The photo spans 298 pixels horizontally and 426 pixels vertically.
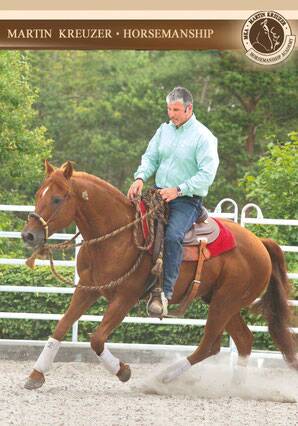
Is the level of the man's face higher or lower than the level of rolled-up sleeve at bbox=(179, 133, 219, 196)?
A: higher

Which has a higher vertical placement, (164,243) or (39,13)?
(39,13)

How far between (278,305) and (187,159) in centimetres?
160

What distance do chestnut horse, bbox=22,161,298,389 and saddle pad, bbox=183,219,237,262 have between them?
0.18 feet

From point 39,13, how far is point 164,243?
170 inches

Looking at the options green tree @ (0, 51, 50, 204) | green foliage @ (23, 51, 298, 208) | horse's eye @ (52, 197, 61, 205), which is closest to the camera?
horse's eye @ (52, 197, 61, 205)

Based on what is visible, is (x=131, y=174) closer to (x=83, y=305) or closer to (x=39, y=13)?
(x=39, y=13)

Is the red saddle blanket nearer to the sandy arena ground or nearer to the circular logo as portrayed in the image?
the sandy arena ground

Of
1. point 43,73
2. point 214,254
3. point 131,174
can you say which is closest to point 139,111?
point 131,174

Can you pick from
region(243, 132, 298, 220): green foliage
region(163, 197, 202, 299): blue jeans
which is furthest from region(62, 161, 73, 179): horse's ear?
region(243, 132, 298, 220): green foliage

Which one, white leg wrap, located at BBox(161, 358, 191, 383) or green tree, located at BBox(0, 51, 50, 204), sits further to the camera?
green tree, located at BBox(0, 51, 50, 204)

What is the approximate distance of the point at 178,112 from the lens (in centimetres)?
802

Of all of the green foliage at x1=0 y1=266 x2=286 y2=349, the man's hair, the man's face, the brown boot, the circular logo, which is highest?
the circular logo

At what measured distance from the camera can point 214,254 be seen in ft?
27.0

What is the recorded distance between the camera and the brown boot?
7809 mm
